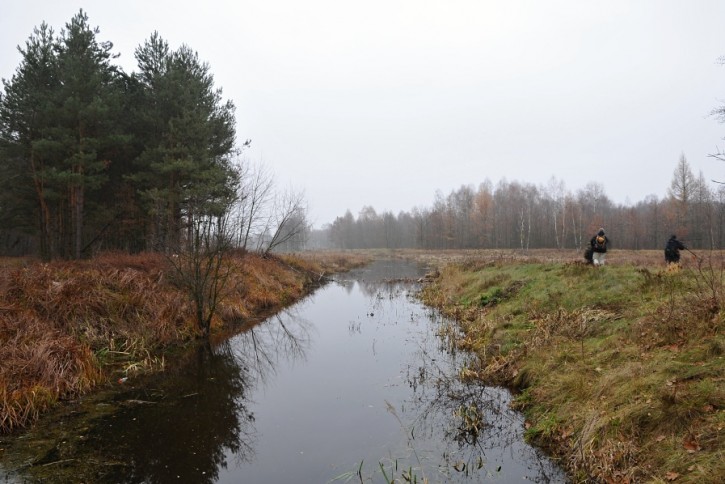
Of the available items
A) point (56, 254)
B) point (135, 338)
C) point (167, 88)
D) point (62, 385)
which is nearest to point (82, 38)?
point (167, 88)

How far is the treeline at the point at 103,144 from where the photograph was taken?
56.5ft

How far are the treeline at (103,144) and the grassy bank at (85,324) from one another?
13.0 feet

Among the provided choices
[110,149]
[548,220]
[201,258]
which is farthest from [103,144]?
[548,220]

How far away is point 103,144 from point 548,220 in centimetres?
6769

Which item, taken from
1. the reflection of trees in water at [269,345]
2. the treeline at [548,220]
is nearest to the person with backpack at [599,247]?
the reflection of trees in water at [269,345]

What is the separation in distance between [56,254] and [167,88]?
10.7 meters

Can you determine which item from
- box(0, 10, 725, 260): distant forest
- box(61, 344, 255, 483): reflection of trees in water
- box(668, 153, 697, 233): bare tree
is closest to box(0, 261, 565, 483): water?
box(61, 344, 255, 483): reflection of trees in water

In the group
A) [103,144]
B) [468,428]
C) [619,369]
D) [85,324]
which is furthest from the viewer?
[103,144]

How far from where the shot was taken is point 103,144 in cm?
1777

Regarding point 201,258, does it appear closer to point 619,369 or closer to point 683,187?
point 619,369

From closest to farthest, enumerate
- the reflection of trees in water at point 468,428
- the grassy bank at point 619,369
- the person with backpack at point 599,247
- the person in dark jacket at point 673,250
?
1. the grassy bank at point 619,369
2. the reflection of trees in water at point 468,428
3. the person in dark jacket at point 673,250
4. the person with backpack at point 599,247

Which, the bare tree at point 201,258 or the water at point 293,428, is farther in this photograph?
the bare tree at point 201,258

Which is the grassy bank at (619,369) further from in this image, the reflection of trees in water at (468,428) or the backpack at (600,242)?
the backpack at (600,242)

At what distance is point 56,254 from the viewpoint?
68.2 ft
